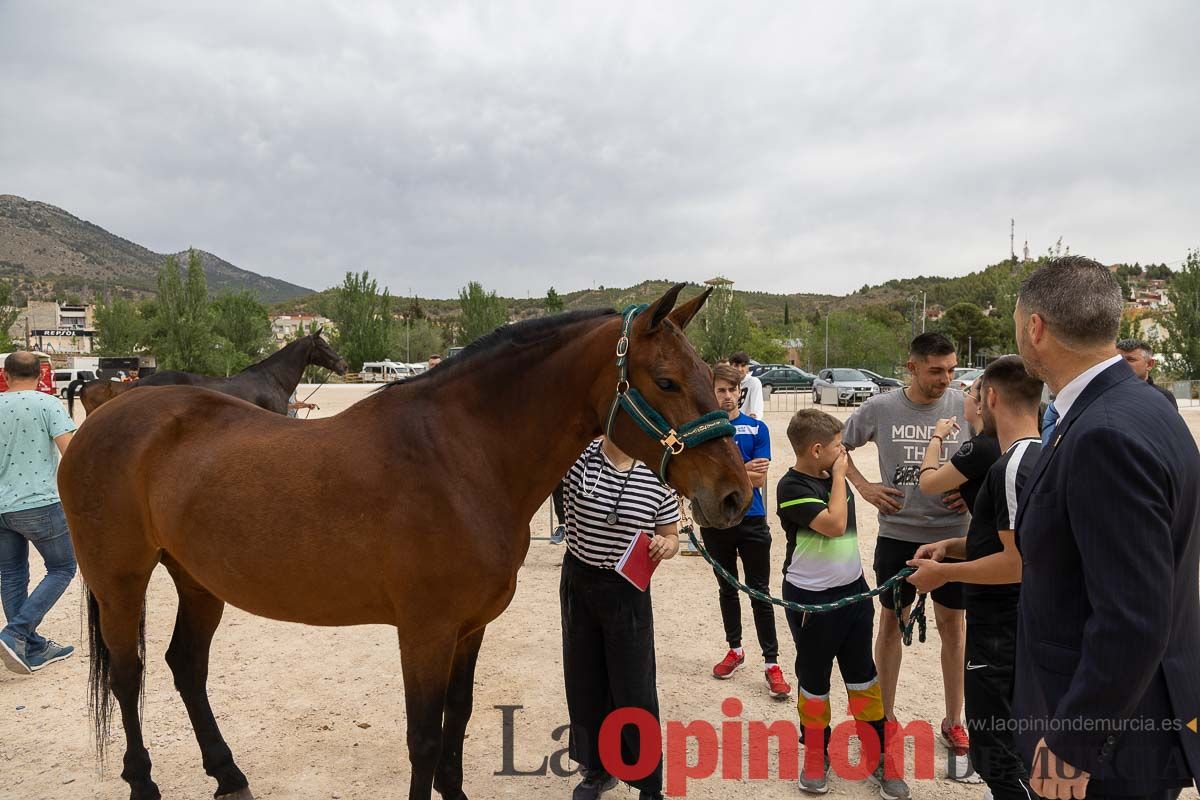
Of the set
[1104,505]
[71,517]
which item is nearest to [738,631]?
[1104,505]

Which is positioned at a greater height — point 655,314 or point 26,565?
point 655,314

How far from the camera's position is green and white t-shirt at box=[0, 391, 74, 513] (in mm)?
4684

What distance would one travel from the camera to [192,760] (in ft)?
11.8

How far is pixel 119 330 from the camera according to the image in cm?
5231

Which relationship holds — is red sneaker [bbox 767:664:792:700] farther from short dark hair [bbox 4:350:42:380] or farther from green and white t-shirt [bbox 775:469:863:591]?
short dark hair [bbox 4:350:42:380]

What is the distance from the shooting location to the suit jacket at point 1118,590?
4.41ft

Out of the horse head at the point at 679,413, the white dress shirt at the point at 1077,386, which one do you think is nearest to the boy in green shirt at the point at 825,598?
the horse head at the point at 679,413

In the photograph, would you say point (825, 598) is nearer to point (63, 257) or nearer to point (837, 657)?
point (837, 657)

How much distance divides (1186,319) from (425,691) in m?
39.5

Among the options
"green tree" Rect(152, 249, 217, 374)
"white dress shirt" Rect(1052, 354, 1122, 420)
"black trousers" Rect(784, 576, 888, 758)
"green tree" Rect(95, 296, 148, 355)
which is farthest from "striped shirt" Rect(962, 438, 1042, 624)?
"green tree" Rect(95, 296, 148, 355)

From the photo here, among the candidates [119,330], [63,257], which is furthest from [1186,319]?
Result: [63,257]

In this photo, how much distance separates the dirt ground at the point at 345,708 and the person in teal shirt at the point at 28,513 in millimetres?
289

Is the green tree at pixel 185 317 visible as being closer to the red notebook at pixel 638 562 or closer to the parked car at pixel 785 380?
the parked car at pixel 785 380

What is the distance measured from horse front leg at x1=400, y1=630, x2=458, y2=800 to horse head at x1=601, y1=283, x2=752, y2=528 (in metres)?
1.02
